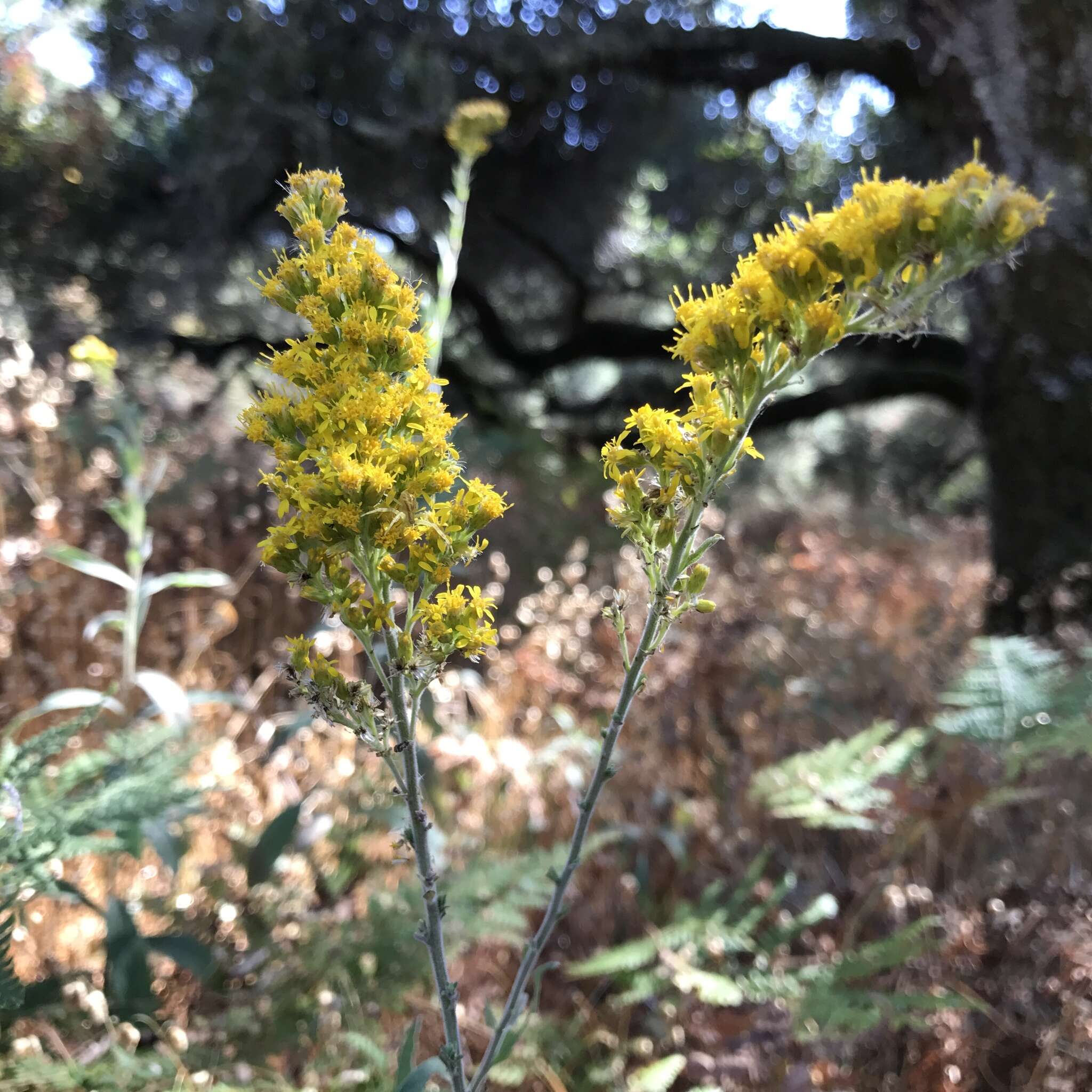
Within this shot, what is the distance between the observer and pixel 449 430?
32.4 inches

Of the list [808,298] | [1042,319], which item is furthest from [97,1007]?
[1042,319]

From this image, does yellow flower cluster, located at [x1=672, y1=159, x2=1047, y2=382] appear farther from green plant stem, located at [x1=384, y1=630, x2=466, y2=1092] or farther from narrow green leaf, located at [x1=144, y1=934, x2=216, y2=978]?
narrow green leaf, located at [x1=144, y1=934, x2=216, y2=978]

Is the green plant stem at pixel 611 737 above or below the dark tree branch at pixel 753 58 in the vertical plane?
below

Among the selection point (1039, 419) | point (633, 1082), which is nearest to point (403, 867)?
point (633, 1082)

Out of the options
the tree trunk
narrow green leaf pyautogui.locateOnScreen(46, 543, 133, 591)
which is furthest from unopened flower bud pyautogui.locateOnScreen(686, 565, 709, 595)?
the tree trunk

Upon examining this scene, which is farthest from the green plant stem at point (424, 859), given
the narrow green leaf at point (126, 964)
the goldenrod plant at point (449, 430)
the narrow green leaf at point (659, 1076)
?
the narrow green leaf at point (126, 964)

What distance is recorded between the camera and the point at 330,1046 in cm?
139

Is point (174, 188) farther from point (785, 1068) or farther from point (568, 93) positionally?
point (785, 1068)

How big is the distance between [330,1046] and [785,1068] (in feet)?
2.83

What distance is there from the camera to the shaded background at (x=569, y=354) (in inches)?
84.3

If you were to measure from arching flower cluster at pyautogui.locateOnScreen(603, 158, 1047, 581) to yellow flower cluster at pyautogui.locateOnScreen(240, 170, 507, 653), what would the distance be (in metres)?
0.20

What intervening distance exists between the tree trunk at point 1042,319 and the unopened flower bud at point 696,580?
2.70 metres

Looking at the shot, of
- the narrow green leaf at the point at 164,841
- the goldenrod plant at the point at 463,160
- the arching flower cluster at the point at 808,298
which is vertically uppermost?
the goldenrod plant at the point at 463,160

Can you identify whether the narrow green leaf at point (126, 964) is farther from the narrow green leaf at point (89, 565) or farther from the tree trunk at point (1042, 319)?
the tree trunk at point (1042, 319)
